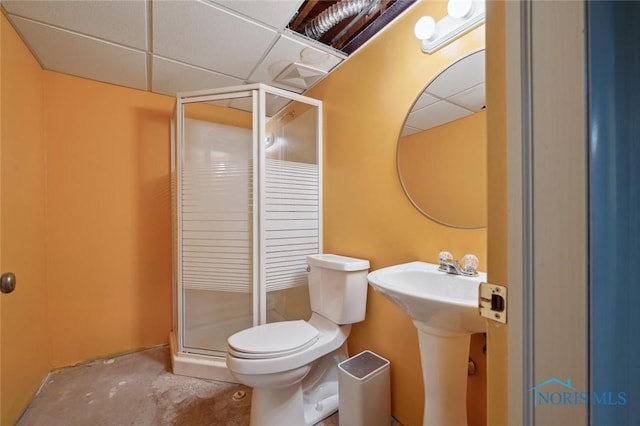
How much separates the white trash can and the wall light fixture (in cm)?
159

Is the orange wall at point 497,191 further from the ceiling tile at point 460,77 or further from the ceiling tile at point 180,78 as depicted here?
the ceiling tile at point 180,78

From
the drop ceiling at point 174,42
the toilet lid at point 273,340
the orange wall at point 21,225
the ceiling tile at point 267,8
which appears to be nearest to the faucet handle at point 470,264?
the toilet lid at point 273,340

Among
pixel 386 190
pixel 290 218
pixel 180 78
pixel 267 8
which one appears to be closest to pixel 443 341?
pixel 386 190

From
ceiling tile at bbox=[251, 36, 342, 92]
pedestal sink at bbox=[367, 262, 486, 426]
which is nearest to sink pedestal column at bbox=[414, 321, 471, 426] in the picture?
pedestal sink at bbox=[367, 262, 486, 426]

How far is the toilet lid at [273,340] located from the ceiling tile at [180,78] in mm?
1860

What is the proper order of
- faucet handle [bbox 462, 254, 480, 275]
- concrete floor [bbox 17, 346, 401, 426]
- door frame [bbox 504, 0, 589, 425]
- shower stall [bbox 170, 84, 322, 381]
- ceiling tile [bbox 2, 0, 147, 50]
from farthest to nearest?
shower stall [bbox 170, 84, 322, 381]
concrete floor [bbox 17, 346, 401, 426]
ceiling tile [bbox 2, 0, 147, 50]
faucet handle [bbox 462, 254, 480, 275]
door frame [bbox 504, 0, 589, 425]

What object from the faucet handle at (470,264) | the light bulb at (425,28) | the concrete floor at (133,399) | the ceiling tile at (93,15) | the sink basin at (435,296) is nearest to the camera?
the sink basin at (435,296)

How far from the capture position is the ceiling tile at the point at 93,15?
130cm

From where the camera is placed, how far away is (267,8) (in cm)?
135

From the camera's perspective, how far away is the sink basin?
0.81m

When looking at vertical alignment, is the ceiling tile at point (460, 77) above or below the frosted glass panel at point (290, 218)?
above

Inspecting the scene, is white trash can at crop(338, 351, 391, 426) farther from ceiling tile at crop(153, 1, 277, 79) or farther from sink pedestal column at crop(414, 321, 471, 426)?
ceiling tile at crop(153, 1, 277, 79)

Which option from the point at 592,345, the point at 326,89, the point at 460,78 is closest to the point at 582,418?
the point at 592,345

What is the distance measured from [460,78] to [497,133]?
Result: 2.65ft
